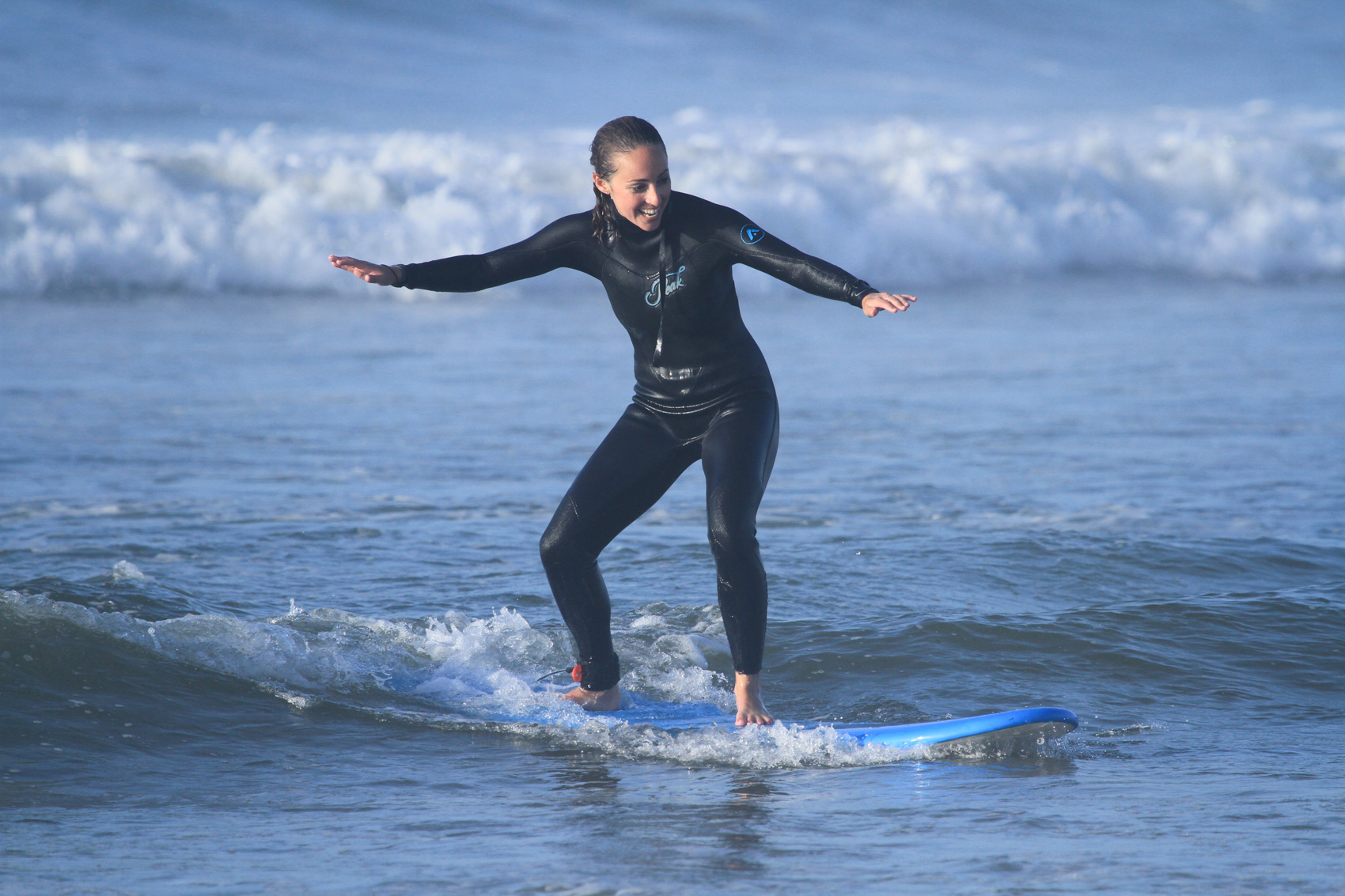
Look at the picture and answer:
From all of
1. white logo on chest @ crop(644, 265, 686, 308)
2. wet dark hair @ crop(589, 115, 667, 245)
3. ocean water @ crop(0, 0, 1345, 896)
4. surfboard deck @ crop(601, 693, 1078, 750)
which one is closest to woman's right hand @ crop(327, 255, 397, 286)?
wet dark hair @ crop(589, 115, 667, 245)

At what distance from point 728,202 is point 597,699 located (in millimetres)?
14399

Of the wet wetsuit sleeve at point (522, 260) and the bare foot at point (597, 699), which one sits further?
the bare foot at point (597, 699)

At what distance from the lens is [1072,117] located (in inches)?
1017

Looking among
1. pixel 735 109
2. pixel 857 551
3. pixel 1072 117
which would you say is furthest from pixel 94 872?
pixel 1072 117

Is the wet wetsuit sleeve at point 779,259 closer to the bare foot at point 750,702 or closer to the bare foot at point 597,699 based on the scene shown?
the bare foot at point 750,702

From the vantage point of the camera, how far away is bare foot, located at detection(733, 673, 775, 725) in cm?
440

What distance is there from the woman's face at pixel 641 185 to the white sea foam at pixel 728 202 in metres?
11.6

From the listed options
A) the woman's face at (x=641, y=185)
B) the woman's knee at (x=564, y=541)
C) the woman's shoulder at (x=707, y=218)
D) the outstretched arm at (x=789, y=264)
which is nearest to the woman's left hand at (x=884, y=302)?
the outstretched arm at (x=789, y=264)

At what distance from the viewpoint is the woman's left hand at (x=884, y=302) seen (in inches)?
155

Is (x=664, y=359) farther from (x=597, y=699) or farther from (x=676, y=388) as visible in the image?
(x=597, y=699)

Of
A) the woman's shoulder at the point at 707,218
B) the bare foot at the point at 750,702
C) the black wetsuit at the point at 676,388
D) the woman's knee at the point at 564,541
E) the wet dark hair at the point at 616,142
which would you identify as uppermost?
the wet dark hair at the point at 616,142

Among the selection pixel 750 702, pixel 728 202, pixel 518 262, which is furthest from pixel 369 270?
pixel 728 202

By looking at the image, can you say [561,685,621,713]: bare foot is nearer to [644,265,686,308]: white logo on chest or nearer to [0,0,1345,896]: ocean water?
[0,0,1345,896]: ocean water

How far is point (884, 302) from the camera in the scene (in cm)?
400
